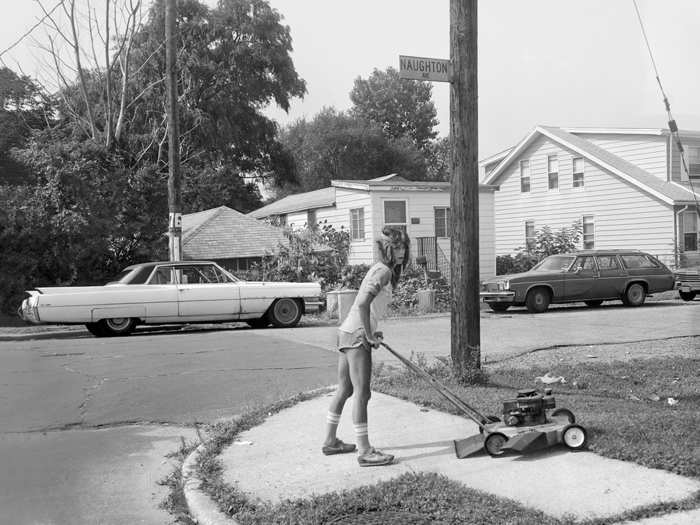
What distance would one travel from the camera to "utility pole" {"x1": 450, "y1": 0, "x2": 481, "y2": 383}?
8.38 metres

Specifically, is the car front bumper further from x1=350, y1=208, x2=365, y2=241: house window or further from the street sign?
the street sign

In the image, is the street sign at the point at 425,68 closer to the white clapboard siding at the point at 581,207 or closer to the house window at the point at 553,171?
the white clapboard siding at the point at 581,207

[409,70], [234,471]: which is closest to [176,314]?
[409,70]

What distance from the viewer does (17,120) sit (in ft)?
127

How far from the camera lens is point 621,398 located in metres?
7.58

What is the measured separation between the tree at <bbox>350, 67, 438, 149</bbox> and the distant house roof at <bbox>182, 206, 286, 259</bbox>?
1901 inches

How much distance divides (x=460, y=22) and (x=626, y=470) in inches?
200

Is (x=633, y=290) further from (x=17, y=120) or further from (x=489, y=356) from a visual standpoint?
(x=17, y=120)

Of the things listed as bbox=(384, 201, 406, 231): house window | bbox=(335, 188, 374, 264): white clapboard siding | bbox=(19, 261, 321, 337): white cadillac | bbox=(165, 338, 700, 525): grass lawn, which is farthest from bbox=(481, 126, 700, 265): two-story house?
bbox=(165, 338, 700, 525): grass lawn

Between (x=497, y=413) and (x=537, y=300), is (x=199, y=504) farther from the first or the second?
(x=537, y=300)

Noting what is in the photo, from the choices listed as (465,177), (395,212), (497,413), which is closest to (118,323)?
(465,177)

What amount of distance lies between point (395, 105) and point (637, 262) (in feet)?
181

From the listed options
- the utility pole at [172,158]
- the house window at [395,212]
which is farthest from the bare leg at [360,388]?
the house window at [395,212]

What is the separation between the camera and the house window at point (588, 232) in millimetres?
30531
